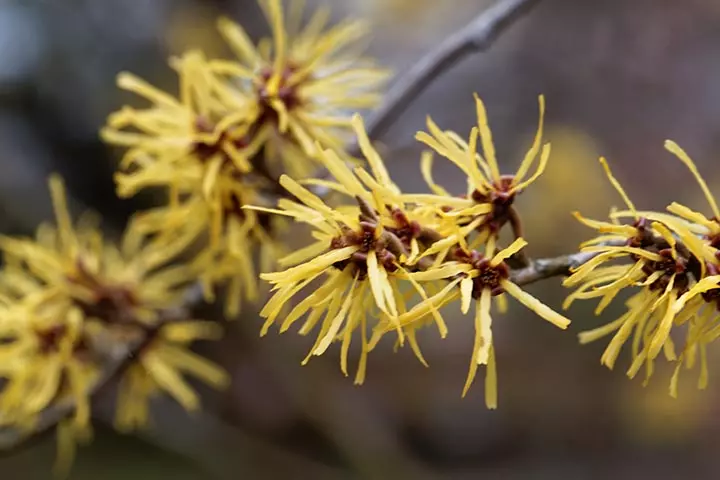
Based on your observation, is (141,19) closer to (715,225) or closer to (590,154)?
(590,154)

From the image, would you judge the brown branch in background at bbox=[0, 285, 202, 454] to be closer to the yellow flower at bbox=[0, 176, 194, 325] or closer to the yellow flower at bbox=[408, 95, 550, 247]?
the yellow flower at bbox=[0, 176, 194, 325]

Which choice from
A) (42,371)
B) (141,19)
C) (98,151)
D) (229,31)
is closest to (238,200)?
(229,31)

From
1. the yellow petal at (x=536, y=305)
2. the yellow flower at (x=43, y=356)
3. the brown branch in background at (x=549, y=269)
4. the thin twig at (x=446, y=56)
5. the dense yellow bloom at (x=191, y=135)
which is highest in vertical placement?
the thin twig at (x=446, y=56)

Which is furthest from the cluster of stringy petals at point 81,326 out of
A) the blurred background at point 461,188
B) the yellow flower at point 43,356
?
the blurred background at point 461,188

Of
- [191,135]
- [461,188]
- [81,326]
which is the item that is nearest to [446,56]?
[191,135]

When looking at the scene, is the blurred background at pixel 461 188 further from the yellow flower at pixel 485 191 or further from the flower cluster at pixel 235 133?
the yellow flower at pixel 485 191

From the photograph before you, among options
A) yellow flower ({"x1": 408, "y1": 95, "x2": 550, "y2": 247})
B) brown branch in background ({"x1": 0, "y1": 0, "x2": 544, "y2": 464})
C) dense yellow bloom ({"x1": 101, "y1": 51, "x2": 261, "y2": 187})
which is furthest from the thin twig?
yellow flower ({"x1": 408, "y1": 95, "x2": 550, "y2": 247})
